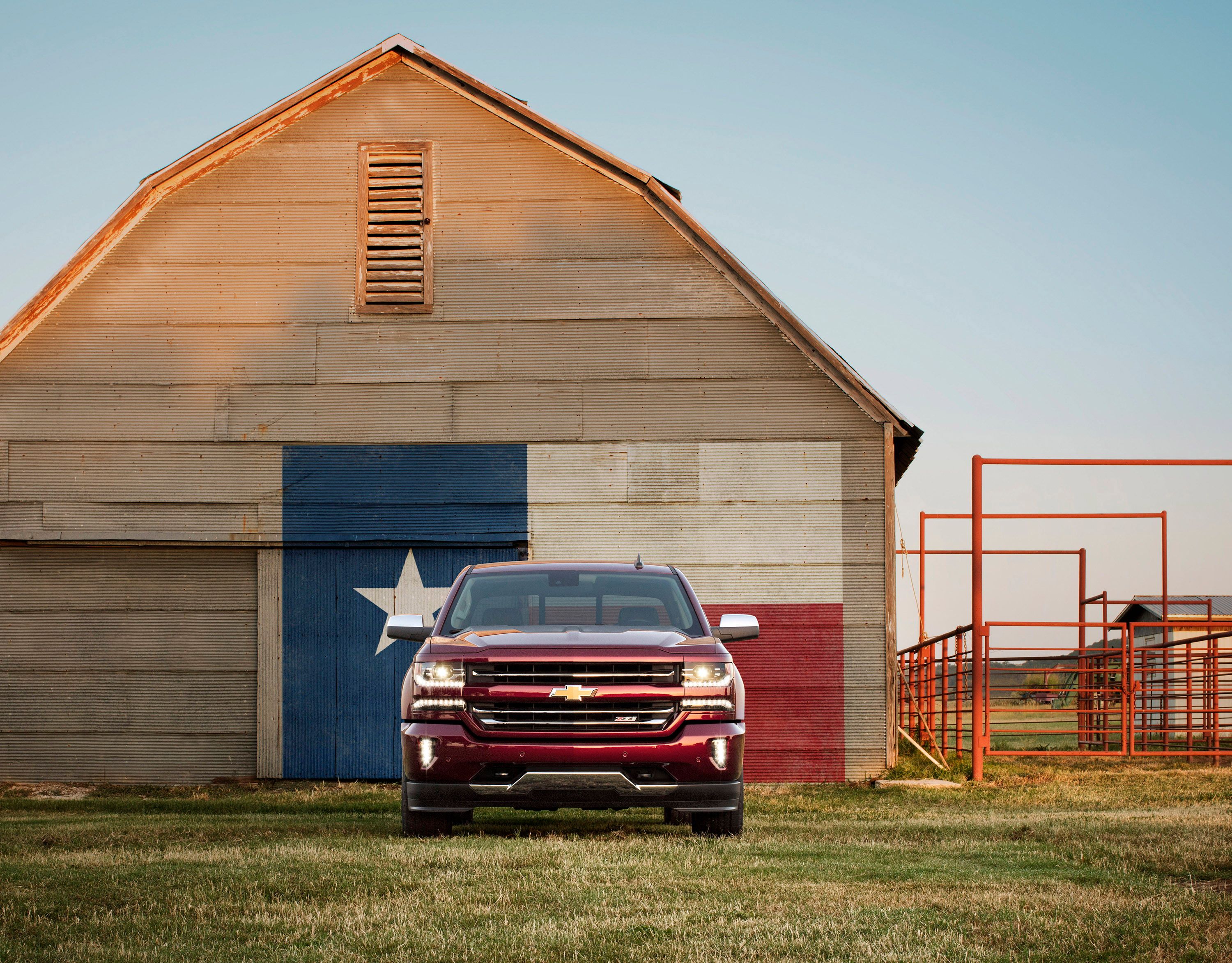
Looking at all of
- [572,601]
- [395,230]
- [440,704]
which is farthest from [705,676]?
[395,230]

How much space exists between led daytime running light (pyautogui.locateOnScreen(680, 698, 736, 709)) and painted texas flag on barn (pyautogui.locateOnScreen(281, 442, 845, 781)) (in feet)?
21.9

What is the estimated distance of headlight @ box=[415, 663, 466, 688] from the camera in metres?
7.92

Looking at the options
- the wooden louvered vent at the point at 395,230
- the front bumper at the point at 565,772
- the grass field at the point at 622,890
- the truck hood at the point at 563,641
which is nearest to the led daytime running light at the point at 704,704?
the front bumper at the point at 565,772

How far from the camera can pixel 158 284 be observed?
1548 cm

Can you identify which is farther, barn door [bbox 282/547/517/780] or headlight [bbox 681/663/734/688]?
barn door [bbox 282/547/517/780]

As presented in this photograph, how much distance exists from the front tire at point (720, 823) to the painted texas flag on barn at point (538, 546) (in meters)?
6.16

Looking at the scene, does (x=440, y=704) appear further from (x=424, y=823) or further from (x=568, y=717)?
(x=424, y=823)

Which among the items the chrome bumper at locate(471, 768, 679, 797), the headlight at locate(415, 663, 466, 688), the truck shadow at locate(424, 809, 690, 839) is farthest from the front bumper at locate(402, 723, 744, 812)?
the truck shadow at locate(424, 809, 690, 839)

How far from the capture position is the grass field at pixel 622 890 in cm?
505

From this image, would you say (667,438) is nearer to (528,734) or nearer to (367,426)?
(367,426)

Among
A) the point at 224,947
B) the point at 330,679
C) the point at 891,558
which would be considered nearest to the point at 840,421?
the point at 891,558

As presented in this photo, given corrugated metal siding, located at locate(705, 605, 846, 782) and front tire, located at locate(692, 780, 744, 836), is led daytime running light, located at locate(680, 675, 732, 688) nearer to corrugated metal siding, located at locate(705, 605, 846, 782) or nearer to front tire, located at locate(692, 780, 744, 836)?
front tire, located at locate(692, 780, 744, 836)

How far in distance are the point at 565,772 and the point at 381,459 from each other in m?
7.81

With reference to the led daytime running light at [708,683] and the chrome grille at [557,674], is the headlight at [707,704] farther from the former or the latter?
the chrome grille at [557,674]
